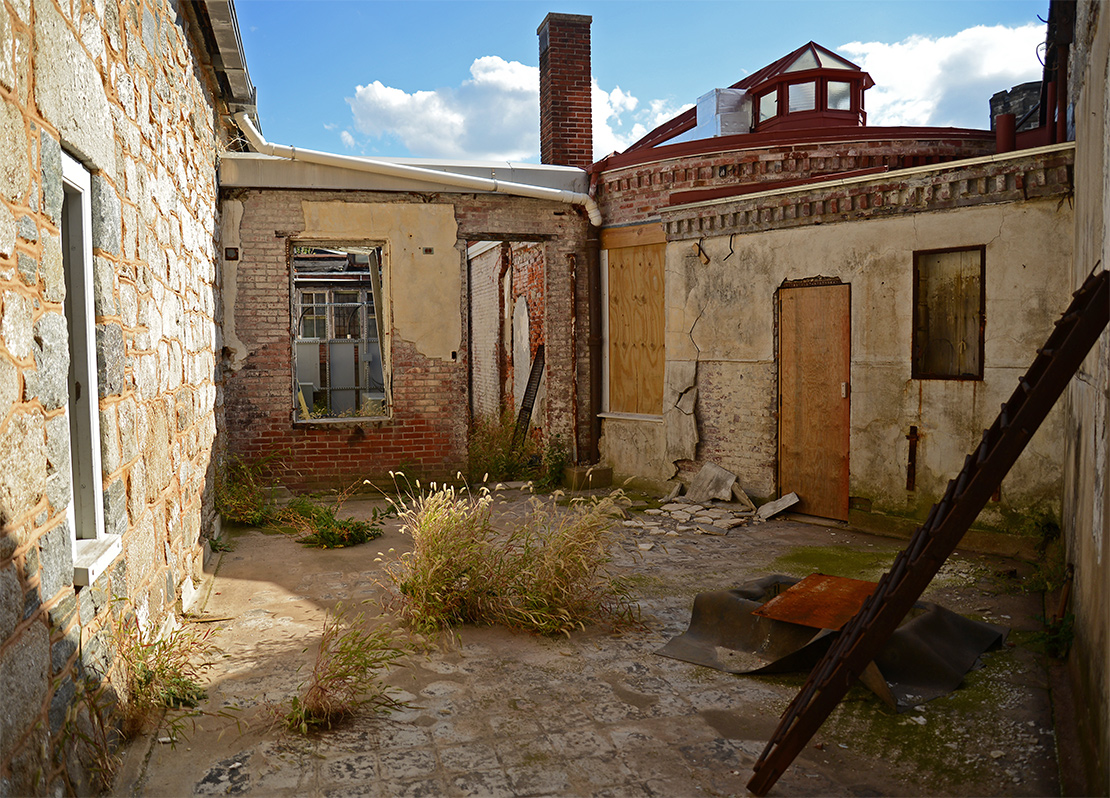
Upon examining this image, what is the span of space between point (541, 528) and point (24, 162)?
3767 millimetres

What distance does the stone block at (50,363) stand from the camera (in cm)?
258

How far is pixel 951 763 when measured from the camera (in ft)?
10.8

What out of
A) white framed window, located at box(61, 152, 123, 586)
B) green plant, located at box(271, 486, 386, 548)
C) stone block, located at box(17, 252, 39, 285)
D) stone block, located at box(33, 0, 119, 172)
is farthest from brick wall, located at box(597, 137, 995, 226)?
stone block, located at box(17, 252, 39, 285)

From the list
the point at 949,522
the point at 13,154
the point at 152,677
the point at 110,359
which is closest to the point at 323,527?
the point at 152,677

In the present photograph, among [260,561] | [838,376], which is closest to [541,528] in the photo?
[260,561]

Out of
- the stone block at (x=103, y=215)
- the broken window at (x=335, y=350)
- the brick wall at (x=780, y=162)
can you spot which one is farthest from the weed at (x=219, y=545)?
the broken window at (x=335, y=350)

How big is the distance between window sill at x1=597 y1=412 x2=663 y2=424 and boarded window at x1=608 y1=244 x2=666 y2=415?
62mm

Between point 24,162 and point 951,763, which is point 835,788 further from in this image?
point 24,162

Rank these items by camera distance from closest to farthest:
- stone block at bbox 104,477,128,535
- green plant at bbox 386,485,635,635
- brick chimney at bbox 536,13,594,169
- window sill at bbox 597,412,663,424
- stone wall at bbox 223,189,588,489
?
1. stone block at bbox 104,477,128,535
2. green plant at bbox 386,485,635,635
3. stone wall at bbox 223,189,588,489
4. window sill at bbox 597,412,663,424
5. brick chimney at bbox 536,13,594,169

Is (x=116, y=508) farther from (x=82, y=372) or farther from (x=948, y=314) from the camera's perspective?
(x=948, y=314)

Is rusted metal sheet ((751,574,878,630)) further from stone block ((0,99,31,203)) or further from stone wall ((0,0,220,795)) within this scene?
stone block ((0,99,31,203))

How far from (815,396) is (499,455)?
4213 millimetres

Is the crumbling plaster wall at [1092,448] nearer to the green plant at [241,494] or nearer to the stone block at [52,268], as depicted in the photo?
the stone block at [52,268]

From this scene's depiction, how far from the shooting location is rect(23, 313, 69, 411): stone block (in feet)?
8.46
